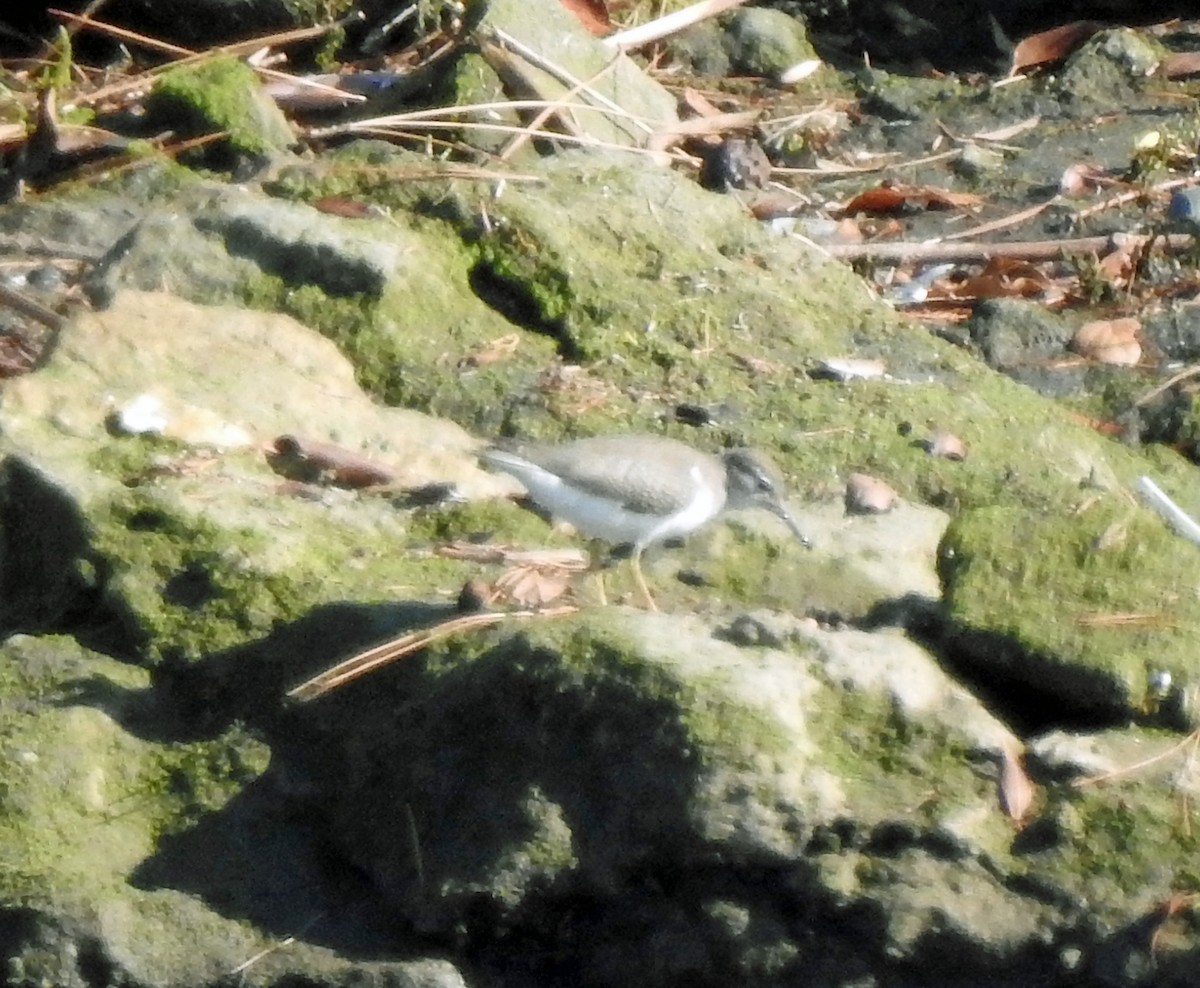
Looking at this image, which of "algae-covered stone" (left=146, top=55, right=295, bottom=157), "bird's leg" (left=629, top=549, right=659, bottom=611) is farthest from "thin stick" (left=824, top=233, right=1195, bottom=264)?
"bird's leg" (left=629, top=549, right=659, bottom=611)

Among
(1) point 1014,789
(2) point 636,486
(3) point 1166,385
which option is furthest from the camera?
(3) point 1166,385

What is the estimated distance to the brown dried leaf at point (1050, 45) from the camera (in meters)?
9.12

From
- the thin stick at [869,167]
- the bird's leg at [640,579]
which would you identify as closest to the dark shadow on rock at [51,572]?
the bird's leg at [640,579]

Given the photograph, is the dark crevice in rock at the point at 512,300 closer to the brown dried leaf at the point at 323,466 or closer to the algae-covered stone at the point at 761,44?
the brown dried leaf at the point at 323,466

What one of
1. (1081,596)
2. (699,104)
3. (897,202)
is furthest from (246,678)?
(699,104)

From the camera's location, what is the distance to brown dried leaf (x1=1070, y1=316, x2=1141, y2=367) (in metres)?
6.36

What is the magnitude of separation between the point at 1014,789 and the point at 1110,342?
124 inches

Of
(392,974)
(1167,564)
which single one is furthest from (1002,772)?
(392,974)

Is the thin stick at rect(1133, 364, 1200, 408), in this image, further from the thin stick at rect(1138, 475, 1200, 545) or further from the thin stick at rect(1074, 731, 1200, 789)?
the thin stick at rect(1074, 731, 1200, 789)

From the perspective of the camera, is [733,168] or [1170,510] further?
[733,168]

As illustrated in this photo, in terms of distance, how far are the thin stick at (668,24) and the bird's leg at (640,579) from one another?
14.0 feet

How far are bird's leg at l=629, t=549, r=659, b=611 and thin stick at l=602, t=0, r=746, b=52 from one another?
4282mm

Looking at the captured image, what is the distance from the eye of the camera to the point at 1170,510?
4.96 meters

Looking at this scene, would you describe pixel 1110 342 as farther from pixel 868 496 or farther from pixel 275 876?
pixel 275 876
